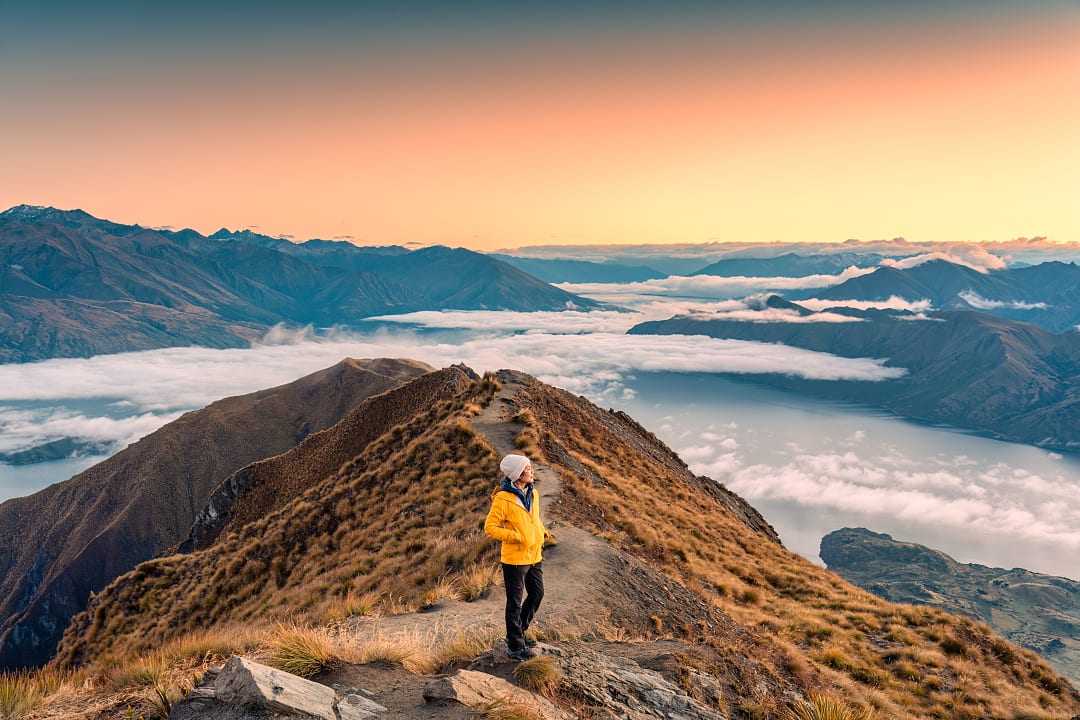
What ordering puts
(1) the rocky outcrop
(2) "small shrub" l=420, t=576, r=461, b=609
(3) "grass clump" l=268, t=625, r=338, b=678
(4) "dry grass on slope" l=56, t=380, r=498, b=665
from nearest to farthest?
(1) the rocky outcrop → (3) "grass clump" l=268, t=625, r=338, b=678 → (2) "small shrub" l=420, t=576, r=461, b=609 → (4) "dry grass on slope" l=56, t=380, r=498, b=665

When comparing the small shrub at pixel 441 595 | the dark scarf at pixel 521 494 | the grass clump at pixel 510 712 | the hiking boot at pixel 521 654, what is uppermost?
the dark scarf at pixel 521 494

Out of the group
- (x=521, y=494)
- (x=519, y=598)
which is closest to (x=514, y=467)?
(x=521, y=494)

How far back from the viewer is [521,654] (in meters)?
8.80

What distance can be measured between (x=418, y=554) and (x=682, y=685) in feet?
36.4

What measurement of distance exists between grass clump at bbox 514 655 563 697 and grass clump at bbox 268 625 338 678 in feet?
8.45

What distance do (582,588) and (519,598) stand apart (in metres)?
5.22

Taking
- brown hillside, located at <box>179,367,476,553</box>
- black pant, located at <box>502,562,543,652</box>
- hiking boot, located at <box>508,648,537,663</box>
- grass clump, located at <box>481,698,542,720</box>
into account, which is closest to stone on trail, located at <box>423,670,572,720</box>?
grass clump, located at <box>481,698,542,720</box>

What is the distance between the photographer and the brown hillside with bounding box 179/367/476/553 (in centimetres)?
4950

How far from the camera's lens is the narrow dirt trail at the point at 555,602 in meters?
11.3

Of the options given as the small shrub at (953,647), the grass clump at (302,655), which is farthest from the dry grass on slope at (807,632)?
the grass clump at (302,655)

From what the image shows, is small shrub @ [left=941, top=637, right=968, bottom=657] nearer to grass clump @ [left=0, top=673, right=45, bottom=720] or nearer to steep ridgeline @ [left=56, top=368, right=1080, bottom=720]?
steep ridgeline @ [left=56, top=368, right=1080, bottom=720]

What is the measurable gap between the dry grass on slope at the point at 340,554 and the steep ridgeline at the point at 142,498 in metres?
103

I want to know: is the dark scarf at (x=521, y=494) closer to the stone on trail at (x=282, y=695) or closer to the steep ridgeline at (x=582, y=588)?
the steep ridgeline at (x=582, y=588)

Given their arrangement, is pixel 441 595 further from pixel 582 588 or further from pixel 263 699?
pixel 263 699
